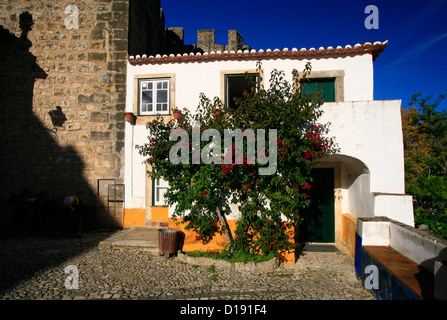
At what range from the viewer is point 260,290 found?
450 centimetres

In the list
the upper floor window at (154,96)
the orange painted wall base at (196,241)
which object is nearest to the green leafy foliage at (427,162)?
the orange painted wall base at (196,241)

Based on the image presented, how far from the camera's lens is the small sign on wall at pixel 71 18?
913cm

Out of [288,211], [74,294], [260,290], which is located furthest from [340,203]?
[74,294]

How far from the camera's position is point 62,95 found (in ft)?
29.6

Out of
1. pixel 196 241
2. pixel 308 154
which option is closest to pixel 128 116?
pixel 196 241

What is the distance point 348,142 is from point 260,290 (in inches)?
158

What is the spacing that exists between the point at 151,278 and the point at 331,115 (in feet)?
18.2

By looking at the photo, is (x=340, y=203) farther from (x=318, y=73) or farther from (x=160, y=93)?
(x=160, y=93)

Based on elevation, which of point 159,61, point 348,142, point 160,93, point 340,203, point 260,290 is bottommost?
point 260,290

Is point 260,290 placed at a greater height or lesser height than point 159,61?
lesser

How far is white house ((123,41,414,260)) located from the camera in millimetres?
5945

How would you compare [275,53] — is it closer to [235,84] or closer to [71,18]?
[235,84]

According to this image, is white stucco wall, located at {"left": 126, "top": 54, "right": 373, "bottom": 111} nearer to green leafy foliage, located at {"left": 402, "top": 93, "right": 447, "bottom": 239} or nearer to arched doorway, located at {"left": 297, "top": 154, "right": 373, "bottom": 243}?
arched doorway, located at {"left": 297, "top": 154, "right": 373, "bottom": 243}

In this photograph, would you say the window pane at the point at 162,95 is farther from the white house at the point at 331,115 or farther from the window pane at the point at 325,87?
the window pane at the point at 325,87
